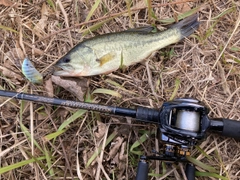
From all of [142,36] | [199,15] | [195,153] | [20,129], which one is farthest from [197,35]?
[20,129]

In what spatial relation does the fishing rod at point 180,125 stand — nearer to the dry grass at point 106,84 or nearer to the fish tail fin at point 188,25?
the dry grass at point 106,84

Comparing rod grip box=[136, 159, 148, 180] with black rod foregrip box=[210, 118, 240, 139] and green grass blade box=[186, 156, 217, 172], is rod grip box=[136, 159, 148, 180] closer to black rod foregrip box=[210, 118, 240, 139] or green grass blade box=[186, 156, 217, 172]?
green grass blade box=[186, 156, 217, 172]

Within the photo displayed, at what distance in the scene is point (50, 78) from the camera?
3188 millimetres

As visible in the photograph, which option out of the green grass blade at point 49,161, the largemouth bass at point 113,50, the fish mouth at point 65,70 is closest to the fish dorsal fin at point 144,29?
the largemouth bass at point 113,50

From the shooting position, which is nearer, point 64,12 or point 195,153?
point 195,153

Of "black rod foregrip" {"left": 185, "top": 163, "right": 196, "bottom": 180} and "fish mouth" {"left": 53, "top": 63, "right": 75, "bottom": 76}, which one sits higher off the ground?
"fish mouth" {"left": 53, "top": 63, "right": 75, "bottom": 76}

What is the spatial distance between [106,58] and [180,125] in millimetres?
1012

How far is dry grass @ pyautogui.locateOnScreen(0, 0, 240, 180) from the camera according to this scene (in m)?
3.03

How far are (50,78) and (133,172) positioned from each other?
1.25 meters

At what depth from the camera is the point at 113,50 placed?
308 centimetres

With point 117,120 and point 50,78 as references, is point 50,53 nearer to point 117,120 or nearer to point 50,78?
point 50,78

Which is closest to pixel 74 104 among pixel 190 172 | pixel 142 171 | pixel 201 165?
pixel 142 171

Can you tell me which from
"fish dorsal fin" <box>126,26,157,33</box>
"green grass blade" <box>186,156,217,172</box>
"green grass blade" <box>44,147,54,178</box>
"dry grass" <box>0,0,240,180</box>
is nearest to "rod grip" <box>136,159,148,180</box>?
"dry grass" <box>0,0,240,180</box>

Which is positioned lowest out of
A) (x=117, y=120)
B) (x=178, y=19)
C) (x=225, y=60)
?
(x=117, y=120)
